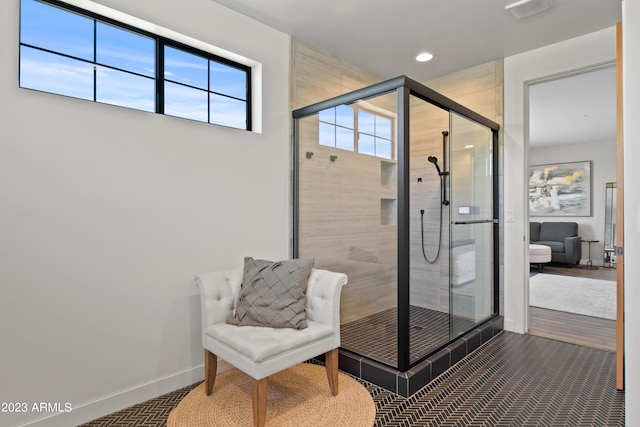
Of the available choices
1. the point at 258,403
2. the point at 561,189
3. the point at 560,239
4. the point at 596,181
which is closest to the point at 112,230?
the point at 258,403

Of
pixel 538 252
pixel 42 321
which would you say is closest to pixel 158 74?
pixel 42 321

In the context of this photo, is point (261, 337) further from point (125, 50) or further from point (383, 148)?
point (125, 50)

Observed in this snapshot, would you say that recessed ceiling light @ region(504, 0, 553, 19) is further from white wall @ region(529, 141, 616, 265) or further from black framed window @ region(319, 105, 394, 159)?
white wall @ region(529, 141, 616, 265)

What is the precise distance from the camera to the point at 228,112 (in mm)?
2768

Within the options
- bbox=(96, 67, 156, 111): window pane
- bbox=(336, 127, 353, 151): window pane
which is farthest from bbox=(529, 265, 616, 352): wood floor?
bbox=(96, 67, 156, 111): window pane

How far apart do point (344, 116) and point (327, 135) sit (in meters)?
0.22

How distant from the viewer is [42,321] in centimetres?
185

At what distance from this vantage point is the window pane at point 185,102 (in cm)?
243

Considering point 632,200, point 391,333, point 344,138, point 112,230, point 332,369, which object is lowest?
point 332,369

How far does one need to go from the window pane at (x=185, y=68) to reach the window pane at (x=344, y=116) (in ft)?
3.43

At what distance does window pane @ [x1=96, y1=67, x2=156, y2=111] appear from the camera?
Answer: 2.16 metres

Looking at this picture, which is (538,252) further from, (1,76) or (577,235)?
(1,76)

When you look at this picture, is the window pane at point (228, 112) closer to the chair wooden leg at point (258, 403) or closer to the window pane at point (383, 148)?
the window pane at point (383, 148)

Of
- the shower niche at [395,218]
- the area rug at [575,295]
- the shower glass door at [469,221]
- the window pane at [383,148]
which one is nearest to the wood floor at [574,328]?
the area rug at [575,295]
